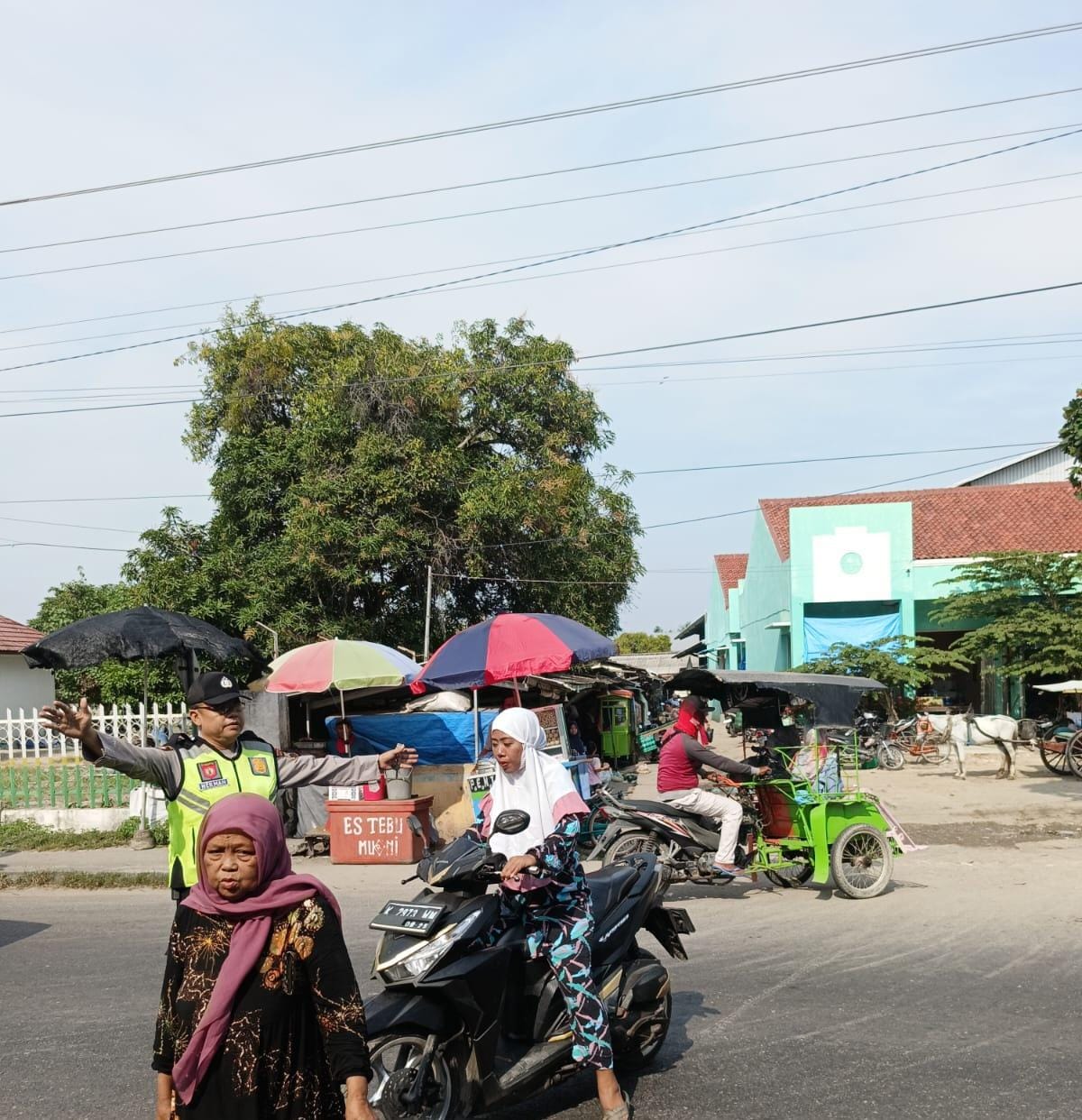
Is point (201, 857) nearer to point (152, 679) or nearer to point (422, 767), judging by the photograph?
point (422, 767)

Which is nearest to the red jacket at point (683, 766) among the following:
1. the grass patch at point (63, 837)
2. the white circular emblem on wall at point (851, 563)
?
the grass patch at point (63, 837)

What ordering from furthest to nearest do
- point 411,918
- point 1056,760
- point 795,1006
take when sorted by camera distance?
point 1056,760 → point 795,1006 → point 411,918

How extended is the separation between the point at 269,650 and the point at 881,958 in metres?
19.3

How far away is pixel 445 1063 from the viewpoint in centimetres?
411

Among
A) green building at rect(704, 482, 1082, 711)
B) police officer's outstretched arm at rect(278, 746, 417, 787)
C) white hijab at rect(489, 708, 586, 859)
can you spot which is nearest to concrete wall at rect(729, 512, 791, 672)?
green building at rect(704, 482, 1082, 711)

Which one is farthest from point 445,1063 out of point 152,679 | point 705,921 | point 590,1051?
point 152,679

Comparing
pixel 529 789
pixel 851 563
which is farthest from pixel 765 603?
pixel 529 789

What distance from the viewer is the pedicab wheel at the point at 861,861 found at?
9.06 meters

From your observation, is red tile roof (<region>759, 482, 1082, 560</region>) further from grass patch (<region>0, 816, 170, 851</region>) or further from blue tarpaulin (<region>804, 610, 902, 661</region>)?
grass patch (<region>0, 816, 170, 851</region>)

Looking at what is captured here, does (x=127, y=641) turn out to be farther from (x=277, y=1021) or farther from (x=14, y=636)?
(x=14, y=636)

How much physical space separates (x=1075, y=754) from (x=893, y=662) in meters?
7.54

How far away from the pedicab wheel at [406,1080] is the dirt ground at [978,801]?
8118 millimetres

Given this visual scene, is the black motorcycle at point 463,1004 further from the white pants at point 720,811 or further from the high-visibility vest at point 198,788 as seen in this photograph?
the white pants at point 720,811

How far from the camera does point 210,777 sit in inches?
184
